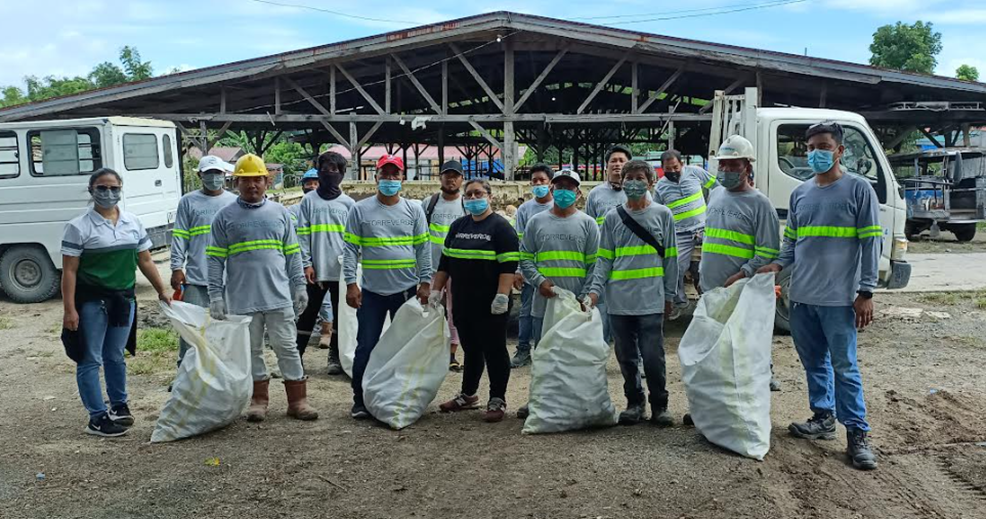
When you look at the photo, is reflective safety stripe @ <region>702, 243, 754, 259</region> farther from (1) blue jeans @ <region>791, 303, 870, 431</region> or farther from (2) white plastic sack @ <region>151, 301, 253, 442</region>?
(2) white plastic sack @ <region>151, 301, 253, 442</region>

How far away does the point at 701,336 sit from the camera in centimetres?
434

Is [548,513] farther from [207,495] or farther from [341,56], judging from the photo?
[341,56]

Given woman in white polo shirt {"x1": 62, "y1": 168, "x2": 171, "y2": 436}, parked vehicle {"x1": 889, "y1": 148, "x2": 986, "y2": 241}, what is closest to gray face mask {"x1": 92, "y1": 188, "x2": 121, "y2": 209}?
woman in white polo shirt {"x1": 62, "y1": 168, "x2": 171, "y2": 436}

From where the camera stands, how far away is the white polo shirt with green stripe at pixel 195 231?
5.76m

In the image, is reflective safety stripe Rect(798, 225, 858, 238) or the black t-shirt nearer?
reflective safety stripe Rect(798, 225, 858, 238)

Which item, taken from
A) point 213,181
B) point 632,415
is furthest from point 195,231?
point 632,415

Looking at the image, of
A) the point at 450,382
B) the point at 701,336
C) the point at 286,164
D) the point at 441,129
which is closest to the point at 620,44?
the point at 441,129

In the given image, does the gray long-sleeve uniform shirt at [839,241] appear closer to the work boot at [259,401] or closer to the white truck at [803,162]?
the white truck at [803,162]

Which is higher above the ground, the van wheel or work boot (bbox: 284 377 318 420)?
the van wheel

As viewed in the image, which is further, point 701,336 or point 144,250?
point 144,250

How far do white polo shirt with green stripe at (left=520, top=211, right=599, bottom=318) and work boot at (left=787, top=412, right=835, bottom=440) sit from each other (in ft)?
4.81

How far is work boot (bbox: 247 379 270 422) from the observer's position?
196 inches

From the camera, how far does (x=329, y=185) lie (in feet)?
20.7

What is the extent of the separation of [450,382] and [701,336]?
98.5 inches
